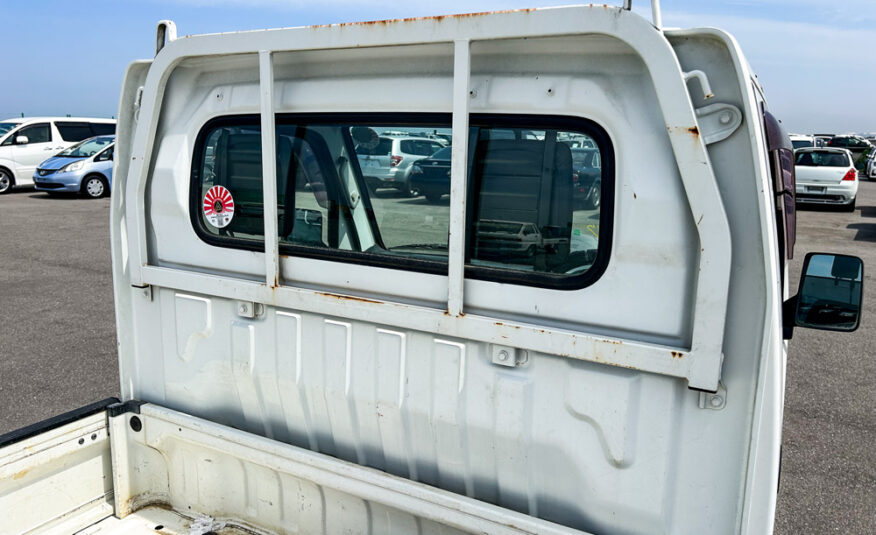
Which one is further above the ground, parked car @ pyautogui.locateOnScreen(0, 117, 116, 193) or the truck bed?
parked car @ pyautogui.locateOnScreen(0, 117, 116, 193)

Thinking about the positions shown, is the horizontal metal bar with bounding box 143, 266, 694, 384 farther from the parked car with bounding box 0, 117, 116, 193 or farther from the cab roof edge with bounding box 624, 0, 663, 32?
the parked car with bounding box 0, 117, 116, 193

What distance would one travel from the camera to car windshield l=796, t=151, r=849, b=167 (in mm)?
16812

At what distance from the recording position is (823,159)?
16.9m

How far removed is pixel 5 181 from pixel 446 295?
1853 cm

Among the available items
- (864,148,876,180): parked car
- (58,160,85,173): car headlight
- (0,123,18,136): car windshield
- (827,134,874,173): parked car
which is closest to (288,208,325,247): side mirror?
(58,160,85,173): car headlight

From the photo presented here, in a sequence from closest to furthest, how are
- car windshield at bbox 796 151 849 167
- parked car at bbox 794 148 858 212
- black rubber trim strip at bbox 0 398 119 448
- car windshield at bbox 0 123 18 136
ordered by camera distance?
1. black rubber trim strip at bbox 0 398 119 448
2. parked car at bbox 794 148 858 212
3. car windshield at bbox 796 151 849 167
4. car windshield at bbox 0 123 18 136

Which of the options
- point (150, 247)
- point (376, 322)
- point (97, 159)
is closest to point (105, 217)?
point (97, 159)

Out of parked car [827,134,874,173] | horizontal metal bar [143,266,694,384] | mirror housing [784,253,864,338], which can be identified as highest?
parked car [827,134,874,173]

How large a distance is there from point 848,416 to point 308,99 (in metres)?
4.54

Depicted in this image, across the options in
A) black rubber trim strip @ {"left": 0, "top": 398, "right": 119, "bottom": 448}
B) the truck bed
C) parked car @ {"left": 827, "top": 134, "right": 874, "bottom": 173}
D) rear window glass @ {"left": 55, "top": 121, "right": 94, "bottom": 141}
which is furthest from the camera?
parked car @ {"left": 827, "top": 134, "right": 874, "bottom": 173}

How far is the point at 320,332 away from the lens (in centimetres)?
238

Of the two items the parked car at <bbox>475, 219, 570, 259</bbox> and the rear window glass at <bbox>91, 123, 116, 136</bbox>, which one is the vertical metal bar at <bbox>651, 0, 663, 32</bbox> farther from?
the rear window glass at <bbox>91, 123, 116, 136</bbox>

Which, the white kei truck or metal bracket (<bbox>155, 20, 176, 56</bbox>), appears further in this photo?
metal bracket (<bbox>155, 20, 176, 56</bbox>)

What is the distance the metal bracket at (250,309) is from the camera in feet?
8.14
